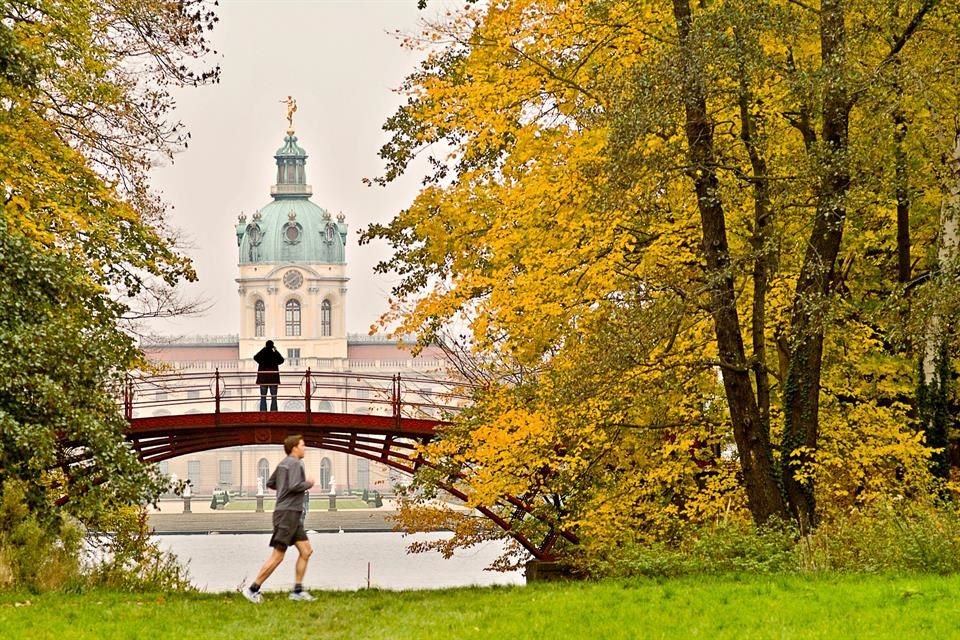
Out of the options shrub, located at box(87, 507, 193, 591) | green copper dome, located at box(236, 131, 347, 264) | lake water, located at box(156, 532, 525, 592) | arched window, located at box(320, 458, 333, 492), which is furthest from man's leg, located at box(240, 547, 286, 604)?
green copper dome, located at box(236, 131, 347, 264)

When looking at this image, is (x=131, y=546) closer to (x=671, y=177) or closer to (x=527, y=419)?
(x=527, y=419)

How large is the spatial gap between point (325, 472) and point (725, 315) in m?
125

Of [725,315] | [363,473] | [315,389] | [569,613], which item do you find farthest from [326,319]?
[569,613]

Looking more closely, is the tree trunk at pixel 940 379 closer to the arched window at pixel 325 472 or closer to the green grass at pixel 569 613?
the green grass at pixel 569 613

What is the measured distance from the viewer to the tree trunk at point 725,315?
15297 mm

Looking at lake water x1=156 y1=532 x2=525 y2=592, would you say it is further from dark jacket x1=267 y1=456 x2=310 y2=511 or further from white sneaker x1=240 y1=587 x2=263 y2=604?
dark jacket x1=267 y1=456 x2=310 y2=511

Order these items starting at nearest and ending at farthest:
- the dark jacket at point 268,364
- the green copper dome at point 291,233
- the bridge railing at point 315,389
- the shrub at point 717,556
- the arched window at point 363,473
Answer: the shrub at point 717,556
the bridge railing at point 315,389
the dark jacket at point 268,364
the arched window at point 363,473
the green copper dome at point 291,233

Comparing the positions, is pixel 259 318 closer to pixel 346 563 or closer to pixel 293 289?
pixel 293 289

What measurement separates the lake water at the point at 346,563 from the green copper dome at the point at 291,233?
77709 mm

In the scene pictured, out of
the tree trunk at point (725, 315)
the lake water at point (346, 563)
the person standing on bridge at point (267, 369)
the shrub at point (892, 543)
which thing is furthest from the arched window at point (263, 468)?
the shrub at point (892, 543)

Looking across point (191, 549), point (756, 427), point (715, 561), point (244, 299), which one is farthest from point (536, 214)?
point (244, 299)

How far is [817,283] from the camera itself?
53.5ft

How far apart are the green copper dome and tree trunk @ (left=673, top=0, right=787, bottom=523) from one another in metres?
152

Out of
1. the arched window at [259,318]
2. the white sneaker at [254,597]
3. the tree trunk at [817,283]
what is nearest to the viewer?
the white sneaker at [254,597]
